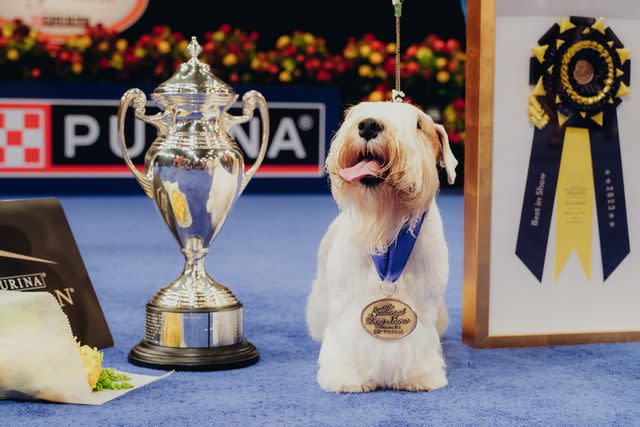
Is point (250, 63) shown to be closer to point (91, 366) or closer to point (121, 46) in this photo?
point (121, 46)

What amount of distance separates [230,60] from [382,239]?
7.01m

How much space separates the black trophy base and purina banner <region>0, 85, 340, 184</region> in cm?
583

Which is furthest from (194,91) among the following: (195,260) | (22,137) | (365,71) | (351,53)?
(351,53)

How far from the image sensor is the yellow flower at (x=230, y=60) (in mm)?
9445

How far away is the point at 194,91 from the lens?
10.1 feet

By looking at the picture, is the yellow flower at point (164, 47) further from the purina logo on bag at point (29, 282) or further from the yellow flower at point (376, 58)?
the purina logo on bag at point (29, 282)

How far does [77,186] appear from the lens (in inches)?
349

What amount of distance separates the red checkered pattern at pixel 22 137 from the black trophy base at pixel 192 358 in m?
5.91

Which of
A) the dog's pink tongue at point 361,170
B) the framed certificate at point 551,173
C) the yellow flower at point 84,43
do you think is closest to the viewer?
the dog's pink tongue at point 361,170

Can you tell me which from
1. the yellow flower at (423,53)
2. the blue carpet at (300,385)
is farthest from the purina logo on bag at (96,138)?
the blue carpet at (300,385)

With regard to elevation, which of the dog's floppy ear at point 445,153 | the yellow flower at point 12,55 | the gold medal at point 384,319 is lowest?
the gold medal at point 384,319

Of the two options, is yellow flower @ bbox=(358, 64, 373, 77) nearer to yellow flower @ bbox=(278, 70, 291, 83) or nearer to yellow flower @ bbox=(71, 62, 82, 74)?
yellow flower @ bbox=(278, 70, 291, 83)

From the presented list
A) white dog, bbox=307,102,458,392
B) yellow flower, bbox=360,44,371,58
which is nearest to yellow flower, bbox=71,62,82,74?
yellow flower, bbox=360,44,371,58

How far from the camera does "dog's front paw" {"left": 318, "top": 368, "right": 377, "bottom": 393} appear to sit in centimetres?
277
